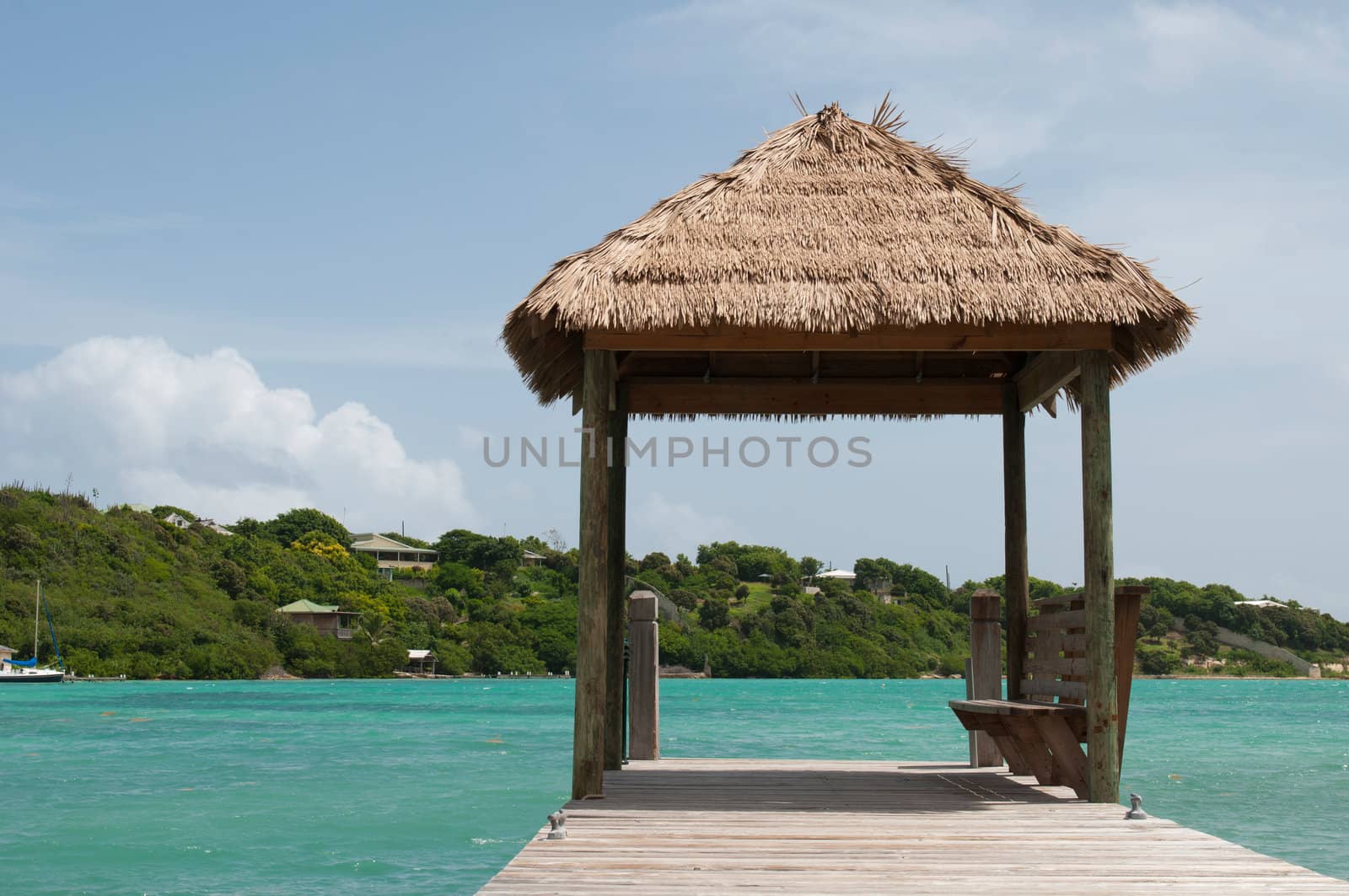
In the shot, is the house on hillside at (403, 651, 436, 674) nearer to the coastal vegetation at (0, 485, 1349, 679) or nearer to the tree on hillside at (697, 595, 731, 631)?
the coastal vegetation at (0, 485, 1349, 679)

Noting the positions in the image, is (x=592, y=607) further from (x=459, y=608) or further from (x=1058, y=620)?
(x=459, y=608)

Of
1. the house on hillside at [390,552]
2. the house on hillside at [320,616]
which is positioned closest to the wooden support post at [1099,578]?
the house on hillside at [320,616]

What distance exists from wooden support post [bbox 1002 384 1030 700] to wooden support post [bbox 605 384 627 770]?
238 cm

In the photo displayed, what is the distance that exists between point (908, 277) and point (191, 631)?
61199 mm

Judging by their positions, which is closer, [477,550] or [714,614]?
[714,614]

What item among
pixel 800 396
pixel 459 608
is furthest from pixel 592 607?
pixel 459 608

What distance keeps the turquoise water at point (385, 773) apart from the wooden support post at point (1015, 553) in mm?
4985

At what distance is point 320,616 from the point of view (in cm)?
6894

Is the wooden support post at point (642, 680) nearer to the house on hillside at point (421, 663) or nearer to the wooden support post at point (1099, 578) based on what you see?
the wooden support post at point (1099, 578)

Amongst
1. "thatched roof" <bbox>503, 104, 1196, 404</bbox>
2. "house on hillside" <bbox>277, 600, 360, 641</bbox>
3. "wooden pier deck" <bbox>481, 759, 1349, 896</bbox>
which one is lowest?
"house on hillside" <bbox>277, 600, 360, 641</bbox>

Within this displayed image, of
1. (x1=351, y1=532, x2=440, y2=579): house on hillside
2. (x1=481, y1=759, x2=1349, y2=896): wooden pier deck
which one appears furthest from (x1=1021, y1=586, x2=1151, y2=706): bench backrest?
(x1=351, y1=532, x2=440, y2=579): house on hillside

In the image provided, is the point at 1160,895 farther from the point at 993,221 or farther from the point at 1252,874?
the point at 993,221

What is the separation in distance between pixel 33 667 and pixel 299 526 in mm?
24143

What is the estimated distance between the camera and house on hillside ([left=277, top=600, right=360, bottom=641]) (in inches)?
2667
